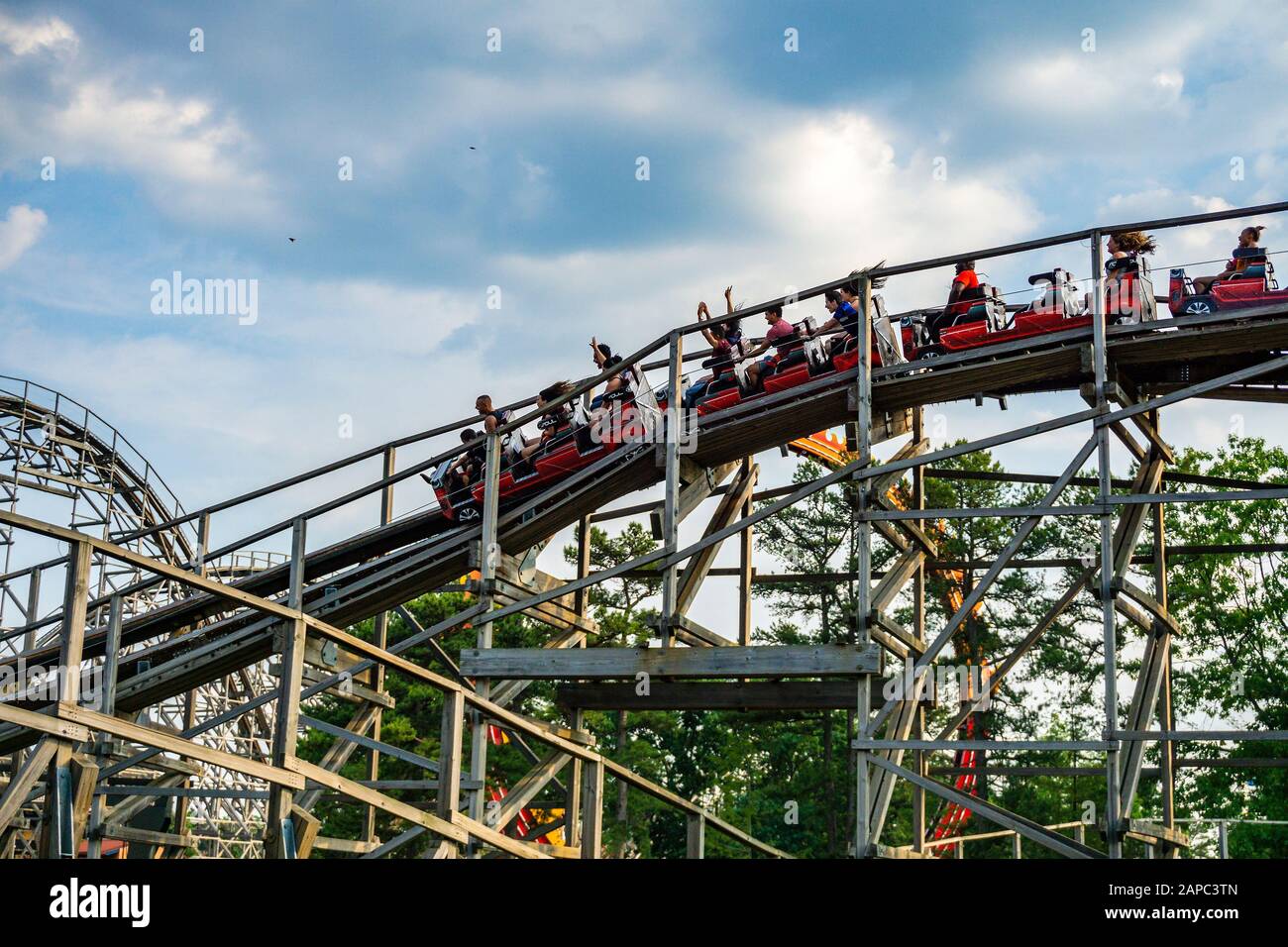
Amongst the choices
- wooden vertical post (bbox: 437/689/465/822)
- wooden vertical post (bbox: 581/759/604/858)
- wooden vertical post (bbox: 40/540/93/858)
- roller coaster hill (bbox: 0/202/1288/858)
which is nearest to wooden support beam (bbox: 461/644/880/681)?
roller coaster hill (bbox: 0/202/1288/858)

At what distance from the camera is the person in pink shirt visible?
15.1 metres

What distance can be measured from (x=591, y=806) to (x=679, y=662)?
467 cm

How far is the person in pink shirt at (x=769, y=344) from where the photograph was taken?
15078 mm

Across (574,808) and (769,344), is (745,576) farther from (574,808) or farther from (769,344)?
(574,808)

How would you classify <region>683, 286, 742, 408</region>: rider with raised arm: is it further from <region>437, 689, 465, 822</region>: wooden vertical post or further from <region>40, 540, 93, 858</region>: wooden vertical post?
<region>40, 540, 93, 858</region>: wooden vertical post

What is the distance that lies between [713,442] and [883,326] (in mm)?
1972

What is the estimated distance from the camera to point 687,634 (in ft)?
49.3

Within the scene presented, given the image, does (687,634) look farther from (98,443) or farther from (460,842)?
(98,443)

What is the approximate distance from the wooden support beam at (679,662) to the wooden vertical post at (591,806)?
4.29m

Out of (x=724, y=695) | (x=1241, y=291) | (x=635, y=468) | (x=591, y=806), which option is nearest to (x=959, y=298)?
(x=1241, y=291)
